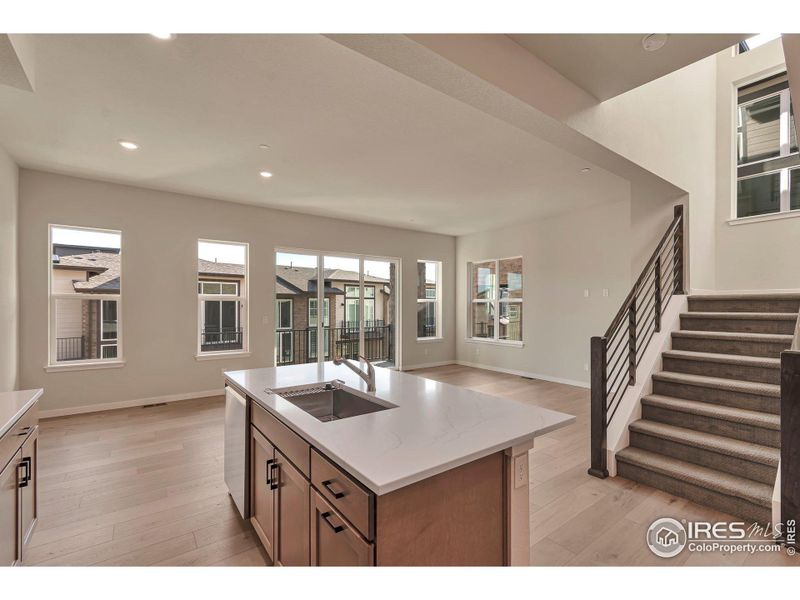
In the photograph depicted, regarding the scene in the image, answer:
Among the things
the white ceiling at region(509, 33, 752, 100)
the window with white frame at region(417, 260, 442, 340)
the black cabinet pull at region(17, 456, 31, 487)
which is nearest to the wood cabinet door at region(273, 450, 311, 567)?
the black cabinet pull at region(17, 456, 31, 487)

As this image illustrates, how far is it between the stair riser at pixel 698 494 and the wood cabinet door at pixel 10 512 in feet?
11.4

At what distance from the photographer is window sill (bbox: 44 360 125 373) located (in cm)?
425

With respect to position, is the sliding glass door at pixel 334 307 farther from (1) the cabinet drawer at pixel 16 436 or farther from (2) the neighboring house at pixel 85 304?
(1) the cabinet drawer at pixel 16 436

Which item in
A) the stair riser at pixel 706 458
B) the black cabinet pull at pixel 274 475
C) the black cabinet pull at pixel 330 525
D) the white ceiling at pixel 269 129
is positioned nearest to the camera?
the black cabinet pull at pixel 330 525

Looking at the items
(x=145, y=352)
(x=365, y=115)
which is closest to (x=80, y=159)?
(x=145, y=352)

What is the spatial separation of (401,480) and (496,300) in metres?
6.59

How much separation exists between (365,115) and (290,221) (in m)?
3.34

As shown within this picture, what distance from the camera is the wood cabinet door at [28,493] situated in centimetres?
178

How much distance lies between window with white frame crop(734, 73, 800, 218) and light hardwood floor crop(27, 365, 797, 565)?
315 centimetres

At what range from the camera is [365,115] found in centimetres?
290

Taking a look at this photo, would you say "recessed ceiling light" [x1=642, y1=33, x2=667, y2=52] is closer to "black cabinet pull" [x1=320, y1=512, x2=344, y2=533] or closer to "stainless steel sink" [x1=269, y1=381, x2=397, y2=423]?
"stainless steel sink" [x1=269, y1=381, x2=397, y2=423]

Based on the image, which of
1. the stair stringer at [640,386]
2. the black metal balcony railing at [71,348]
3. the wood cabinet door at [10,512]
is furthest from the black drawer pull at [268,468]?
the black metal balcony railing at [71,348]
